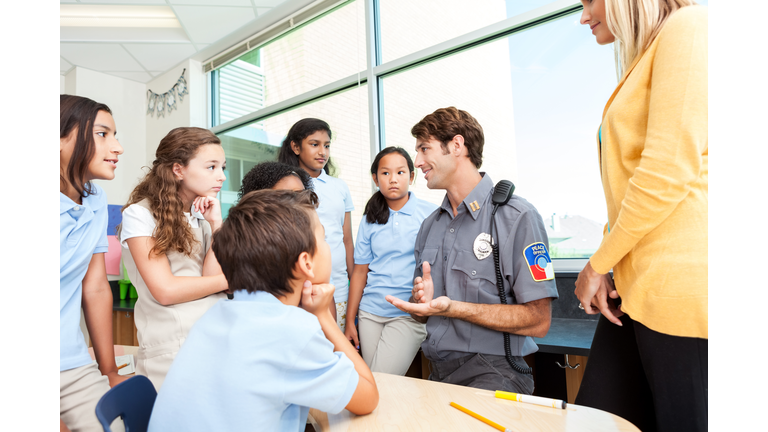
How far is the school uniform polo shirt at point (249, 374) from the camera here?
2.61 ft

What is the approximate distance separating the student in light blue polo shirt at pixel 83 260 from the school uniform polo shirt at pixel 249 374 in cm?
45

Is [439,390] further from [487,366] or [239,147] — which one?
[239,147]

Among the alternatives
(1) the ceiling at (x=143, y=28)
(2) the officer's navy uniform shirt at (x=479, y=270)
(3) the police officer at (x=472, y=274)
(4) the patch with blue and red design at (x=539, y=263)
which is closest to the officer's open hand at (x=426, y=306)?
(3) the police officer at (x=472, y=274)

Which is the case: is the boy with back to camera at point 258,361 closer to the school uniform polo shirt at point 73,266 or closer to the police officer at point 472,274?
the police officer at point 472,274

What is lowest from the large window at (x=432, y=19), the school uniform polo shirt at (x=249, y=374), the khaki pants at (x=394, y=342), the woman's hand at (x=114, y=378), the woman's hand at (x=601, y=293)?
the khaki pants at (x=394, y=342)

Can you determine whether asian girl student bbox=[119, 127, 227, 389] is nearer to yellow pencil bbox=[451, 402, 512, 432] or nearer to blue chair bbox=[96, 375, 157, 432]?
blue chair bbox=[96, 375, 157, 432]

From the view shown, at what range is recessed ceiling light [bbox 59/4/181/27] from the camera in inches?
149

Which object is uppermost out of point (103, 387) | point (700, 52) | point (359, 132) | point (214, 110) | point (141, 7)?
point (141, 7)

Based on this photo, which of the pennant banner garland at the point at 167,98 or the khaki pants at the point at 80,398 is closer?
the khaki pants at the point at 80,398

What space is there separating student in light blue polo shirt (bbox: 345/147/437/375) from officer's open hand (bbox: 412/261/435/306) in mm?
597

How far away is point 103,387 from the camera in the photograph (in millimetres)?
1159

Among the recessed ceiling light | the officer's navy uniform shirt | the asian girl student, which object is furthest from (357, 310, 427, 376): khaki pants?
the recessed ceiling light

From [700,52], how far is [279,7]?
12.5 feet
